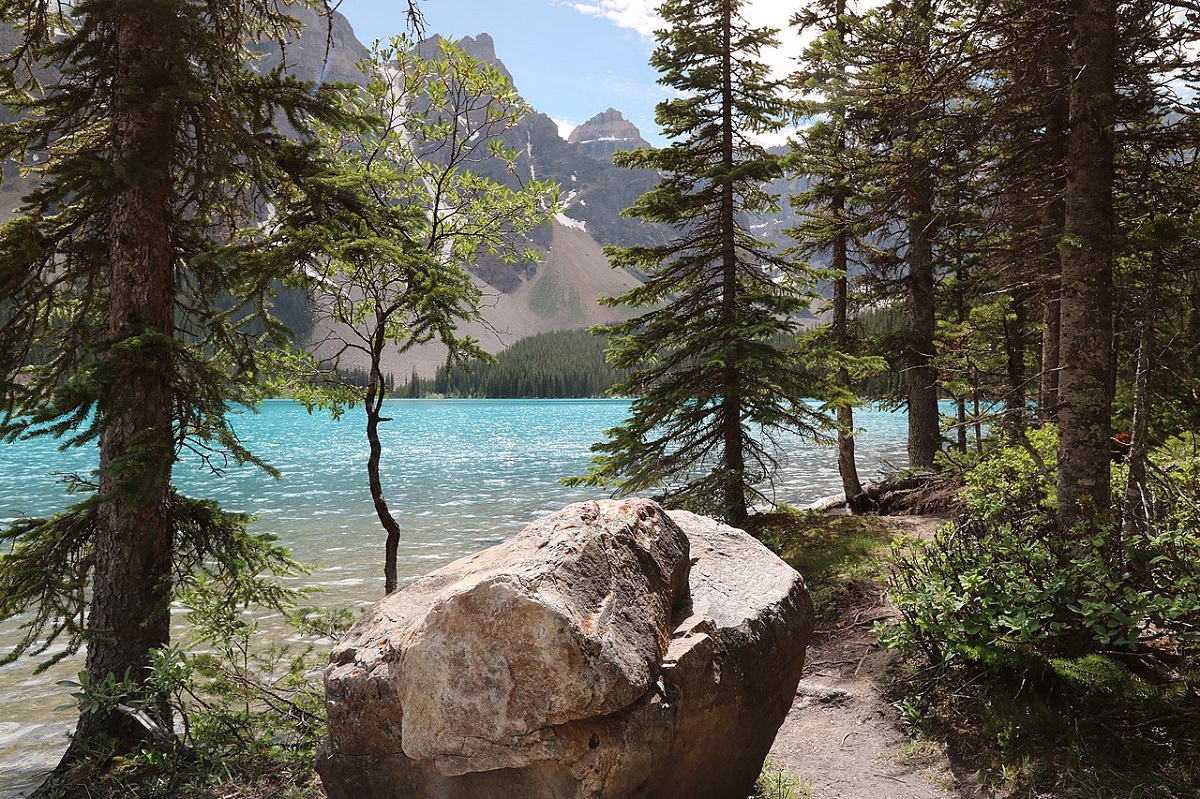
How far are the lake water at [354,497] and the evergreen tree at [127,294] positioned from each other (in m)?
1.65

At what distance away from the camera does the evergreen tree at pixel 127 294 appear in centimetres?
534

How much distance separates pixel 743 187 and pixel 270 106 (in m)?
7.12

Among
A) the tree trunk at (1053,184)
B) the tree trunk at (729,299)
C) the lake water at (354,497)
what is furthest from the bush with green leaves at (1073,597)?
the lake water at (354,497)

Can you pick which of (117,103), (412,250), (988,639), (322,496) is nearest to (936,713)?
(988,639)

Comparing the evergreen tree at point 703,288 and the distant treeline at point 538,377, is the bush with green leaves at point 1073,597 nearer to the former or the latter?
the evergreen tree at point 703,288

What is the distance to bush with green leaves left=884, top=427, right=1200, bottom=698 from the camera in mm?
4246

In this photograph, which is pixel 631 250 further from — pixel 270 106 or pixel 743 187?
pixel 270 106

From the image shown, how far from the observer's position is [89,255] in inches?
238

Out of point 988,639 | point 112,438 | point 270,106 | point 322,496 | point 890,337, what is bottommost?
point 322,496

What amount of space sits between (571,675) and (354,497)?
21605 millimetres

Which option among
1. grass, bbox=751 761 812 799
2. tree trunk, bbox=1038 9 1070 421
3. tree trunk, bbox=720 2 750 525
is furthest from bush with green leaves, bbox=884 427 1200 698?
tree trunk, bbox=720 2 750 525

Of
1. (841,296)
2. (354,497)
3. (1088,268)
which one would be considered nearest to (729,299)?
(841,296)

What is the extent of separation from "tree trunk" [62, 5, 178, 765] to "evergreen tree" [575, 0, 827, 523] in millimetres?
6185

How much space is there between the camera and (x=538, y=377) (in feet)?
428
